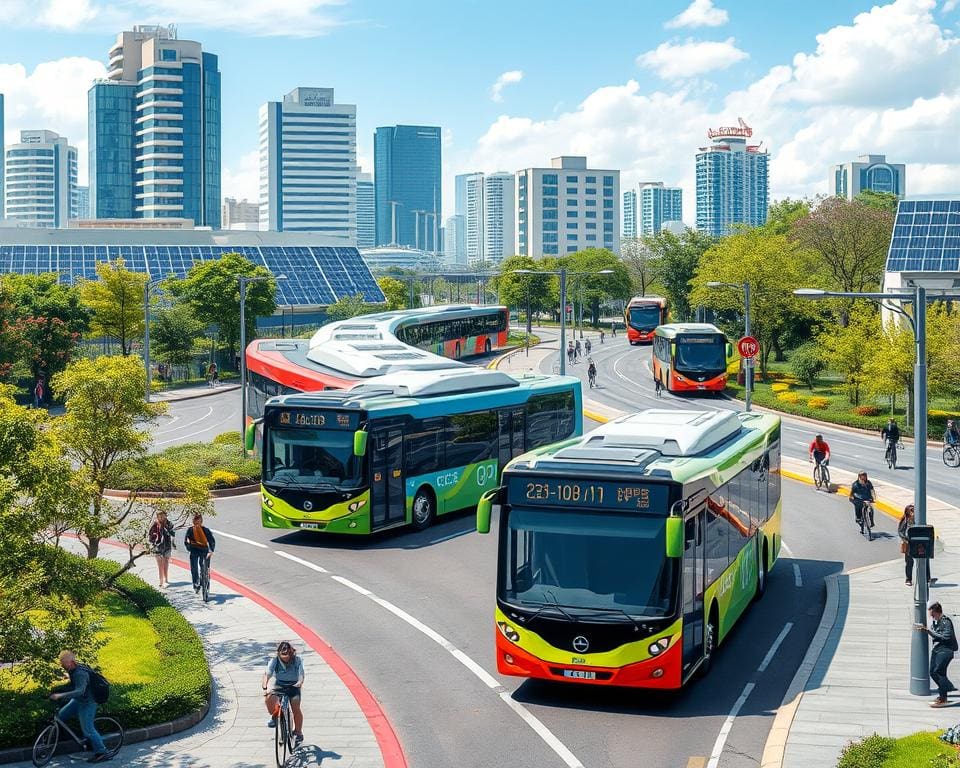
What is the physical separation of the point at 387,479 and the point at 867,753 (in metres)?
15.8

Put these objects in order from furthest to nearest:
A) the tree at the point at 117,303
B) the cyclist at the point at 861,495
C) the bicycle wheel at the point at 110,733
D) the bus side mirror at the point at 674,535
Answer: the tree at the point at 117,303 → the cyclist at the point at 861,495 → the bus side mirror at the point at 674,535 → the bicycle wheel at the point at 110,733

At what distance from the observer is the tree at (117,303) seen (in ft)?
251

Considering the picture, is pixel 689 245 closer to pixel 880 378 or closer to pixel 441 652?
pixel 880 378

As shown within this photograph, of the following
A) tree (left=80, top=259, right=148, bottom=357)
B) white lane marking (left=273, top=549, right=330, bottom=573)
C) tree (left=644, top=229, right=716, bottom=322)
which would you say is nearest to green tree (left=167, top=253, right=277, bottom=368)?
tree (left=80, top=259, right=148, bottom=357)

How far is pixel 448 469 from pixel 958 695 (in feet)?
49.7

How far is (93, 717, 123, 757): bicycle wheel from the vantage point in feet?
52.0

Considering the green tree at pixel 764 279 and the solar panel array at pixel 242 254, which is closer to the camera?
the green tree at pixel 764 279

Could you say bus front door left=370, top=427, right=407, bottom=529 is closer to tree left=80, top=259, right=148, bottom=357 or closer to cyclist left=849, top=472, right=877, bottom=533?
cyclist left=849, top=472, right=877, bottom=533

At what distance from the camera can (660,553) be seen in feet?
55.4

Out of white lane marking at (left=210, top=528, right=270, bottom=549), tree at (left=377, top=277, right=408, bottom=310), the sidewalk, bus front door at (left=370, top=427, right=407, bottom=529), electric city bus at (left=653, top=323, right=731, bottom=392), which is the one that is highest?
tree at (left=377, top=277, right=408, bottom=310)

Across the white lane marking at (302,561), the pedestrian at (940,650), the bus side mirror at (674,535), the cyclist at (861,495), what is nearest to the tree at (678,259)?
the cyclist at (861,495)

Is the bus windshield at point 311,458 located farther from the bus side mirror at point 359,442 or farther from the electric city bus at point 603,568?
the electric city bus at point 603,568

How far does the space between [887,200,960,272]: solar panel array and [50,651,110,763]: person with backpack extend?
207ft

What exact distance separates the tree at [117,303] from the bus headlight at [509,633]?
207ft
